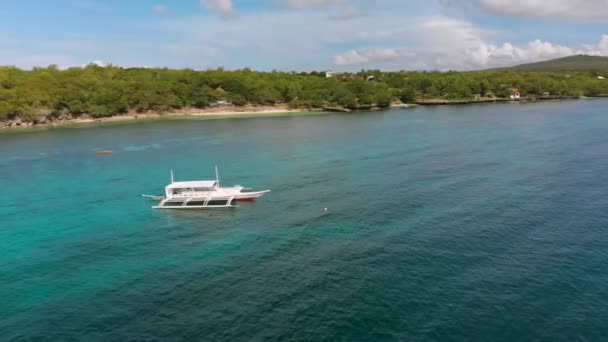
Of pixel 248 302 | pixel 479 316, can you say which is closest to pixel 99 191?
pixel 248 302

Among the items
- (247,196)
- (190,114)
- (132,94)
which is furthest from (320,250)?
(132,94)

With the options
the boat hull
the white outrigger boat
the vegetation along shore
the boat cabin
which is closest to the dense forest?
the vegetation along shore

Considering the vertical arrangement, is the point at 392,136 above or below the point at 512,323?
above

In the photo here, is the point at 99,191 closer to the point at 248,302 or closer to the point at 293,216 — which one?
the point at 293,216

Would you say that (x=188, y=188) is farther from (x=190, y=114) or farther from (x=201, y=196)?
(x=190, y=114)

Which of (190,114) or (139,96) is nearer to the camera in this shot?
(139,96)

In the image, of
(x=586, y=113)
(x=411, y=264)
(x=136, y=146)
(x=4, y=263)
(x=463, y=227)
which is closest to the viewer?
(x=411, y=264)

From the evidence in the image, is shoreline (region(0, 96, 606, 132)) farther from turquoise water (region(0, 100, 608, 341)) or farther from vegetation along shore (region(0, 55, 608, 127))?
turquoise water (region(0, 100, 608, 341))
